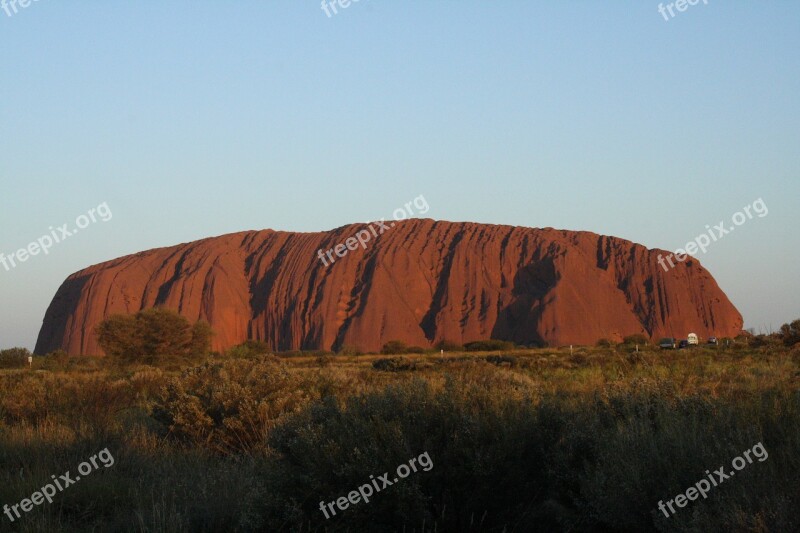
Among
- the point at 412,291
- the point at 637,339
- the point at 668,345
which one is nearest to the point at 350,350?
the point at 412,291

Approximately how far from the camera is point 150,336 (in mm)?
41781

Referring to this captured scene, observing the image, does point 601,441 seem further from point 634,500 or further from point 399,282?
point 399,282

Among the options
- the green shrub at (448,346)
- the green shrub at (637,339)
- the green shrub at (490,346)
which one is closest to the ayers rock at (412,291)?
the green shrub at (448,346)

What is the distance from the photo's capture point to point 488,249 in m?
82.2

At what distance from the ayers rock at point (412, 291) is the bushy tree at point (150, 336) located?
93.4ft

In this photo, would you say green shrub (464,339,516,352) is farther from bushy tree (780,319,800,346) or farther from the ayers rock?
bushy tree (780,319,800,346)

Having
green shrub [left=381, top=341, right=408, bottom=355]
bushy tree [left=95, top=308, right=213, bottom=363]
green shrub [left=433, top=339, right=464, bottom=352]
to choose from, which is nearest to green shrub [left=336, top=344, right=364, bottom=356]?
green shrub [left=381, top=341, right=408, bottom=355]

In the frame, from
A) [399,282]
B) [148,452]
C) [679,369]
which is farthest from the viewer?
[399,282]

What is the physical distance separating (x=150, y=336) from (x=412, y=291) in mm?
38979

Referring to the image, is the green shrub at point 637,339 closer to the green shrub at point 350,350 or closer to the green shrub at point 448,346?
the green shrub at point 448,346

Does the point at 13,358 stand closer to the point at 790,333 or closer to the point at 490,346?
the point at 490,346

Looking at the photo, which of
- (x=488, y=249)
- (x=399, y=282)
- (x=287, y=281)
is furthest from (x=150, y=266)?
(x=488, y=249)

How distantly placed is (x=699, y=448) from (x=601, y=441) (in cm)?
89

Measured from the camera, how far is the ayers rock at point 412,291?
73.2 metres
